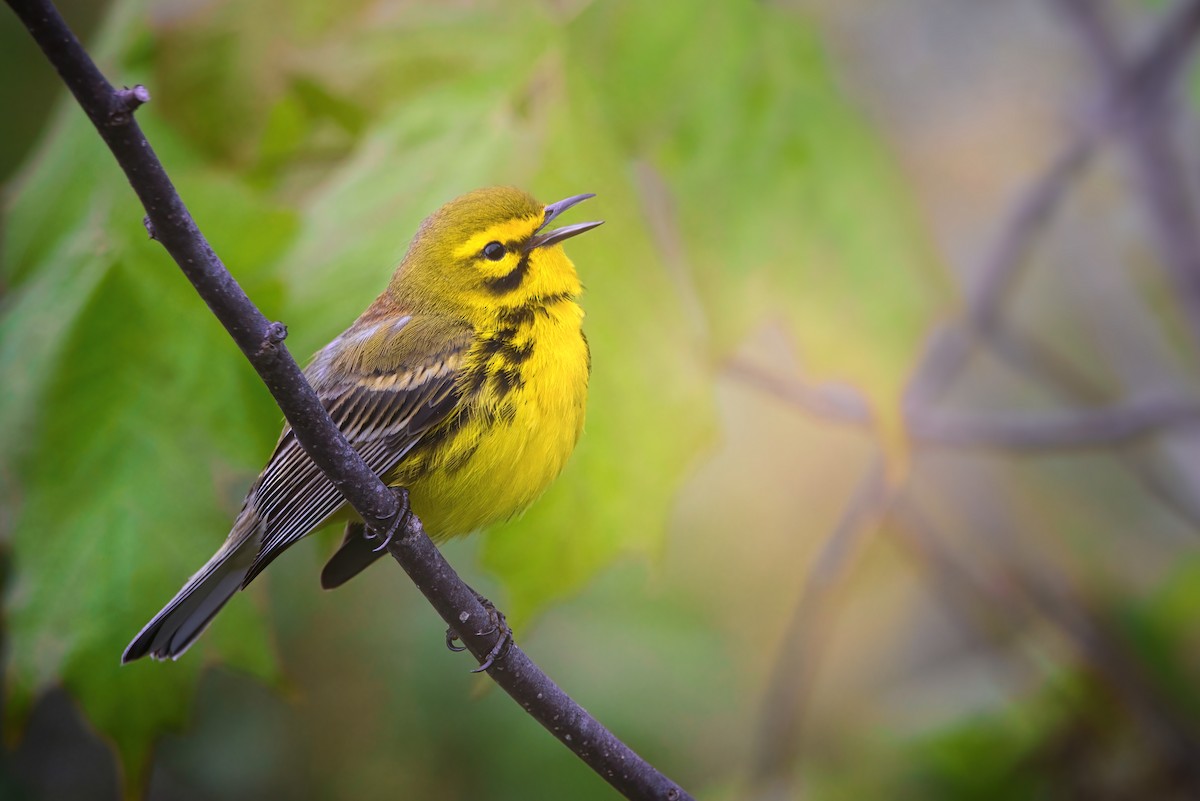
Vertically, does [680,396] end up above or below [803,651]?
above

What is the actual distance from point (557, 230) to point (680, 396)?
0.35 m

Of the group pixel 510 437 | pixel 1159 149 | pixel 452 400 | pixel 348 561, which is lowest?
pixel 348 561

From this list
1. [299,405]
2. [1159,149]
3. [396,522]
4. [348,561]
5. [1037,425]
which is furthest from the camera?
[1159,149]

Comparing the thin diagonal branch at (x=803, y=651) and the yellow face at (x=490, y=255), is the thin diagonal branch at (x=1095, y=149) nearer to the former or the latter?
the thin diagonal branch at (x=803, y=651)

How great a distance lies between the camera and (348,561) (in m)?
2.12

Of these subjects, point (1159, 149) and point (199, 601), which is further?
point (1159, 149)

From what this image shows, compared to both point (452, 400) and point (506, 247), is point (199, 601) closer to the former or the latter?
point (452, 400)

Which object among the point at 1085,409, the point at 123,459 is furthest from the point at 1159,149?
the point at 123,459

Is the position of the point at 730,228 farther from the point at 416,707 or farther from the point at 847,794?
the point at 416,707

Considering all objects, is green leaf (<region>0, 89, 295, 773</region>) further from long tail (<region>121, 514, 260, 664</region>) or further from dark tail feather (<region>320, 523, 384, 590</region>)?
dark tail feather (<region>320, 523, 384, 590</region>)

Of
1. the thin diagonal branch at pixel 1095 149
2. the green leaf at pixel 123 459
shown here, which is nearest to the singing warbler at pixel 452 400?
the green leaf at pixel 123 459

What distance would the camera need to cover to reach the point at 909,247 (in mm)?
2002

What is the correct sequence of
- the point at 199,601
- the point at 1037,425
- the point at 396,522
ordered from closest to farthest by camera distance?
the point at 396,522 → the point at 199,601 → the point at 1037,425

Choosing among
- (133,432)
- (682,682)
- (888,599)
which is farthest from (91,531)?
(888,599)
